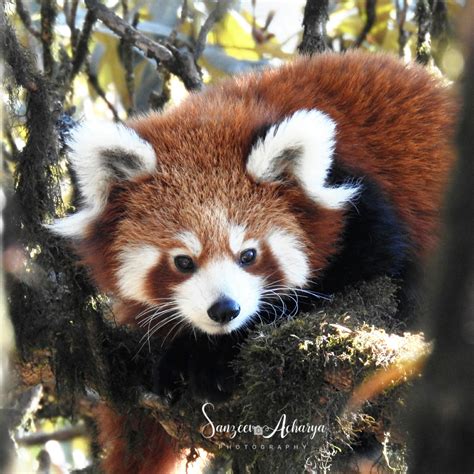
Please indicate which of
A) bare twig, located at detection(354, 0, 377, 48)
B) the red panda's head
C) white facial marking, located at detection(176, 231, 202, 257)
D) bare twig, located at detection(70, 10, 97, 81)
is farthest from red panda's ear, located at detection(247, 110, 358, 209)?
bare twig, located at detection(354, 0, 377, 48)

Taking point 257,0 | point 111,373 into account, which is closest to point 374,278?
point 111,373

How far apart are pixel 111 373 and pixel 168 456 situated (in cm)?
49

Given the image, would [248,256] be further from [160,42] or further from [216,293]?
[160,42]

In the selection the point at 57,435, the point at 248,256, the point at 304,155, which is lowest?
the point at 57,435

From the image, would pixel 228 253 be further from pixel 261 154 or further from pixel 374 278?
pixel 374 278

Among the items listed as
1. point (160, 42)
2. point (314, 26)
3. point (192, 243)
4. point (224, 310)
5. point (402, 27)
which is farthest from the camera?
point (402, 27)

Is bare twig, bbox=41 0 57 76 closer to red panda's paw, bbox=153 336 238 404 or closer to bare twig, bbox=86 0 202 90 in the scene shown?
bare twig, bbox=86 0 202 90

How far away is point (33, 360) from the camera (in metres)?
3.13

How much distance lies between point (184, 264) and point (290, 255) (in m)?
0.42

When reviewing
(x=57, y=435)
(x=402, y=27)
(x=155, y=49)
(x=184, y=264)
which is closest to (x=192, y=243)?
(x=184, y=264)

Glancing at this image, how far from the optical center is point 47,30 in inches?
169

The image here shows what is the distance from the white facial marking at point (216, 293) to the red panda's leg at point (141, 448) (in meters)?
0.61

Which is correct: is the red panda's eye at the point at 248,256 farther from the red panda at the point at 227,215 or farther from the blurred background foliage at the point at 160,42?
the blurred background foliage at the point at 160,42

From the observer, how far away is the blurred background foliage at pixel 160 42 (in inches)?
168
